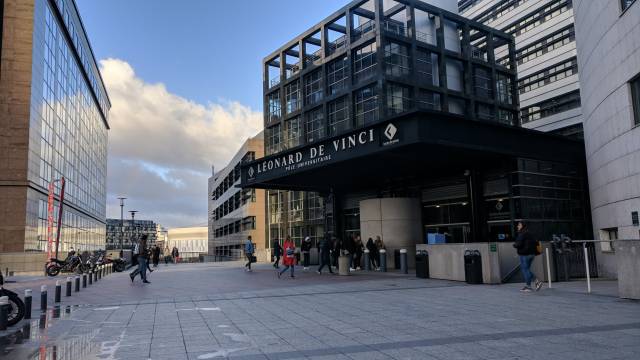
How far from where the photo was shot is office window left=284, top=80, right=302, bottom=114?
142 feet

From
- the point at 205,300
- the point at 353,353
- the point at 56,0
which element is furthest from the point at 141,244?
the point at 56,0

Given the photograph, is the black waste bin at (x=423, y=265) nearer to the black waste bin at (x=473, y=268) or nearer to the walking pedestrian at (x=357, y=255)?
the black waste bin at (x=473, y=268)

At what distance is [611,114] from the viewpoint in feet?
61.1

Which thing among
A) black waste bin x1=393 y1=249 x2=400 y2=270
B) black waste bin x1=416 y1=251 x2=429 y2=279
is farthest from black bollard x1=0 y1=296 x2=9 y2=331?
black waste bin x1=393 y1=249 x2=400 y2=270

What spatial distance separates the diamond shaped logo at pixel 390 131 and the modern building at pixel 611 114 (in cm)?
767

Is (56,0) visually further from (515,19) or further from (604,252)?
(604,252)

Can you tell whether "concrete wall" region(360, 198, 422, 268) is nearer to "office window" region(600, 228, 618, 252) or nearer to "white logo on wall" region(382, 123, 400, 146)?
"white logo on wall" region(382, 123, 400, 146)

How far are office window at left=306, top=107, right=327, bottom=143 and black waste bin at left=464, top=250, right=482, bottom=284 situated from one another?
2342cm

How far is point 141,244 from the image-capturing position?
21.2 metres

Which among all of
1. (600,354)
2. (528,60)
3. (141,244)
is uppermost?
(528,60)

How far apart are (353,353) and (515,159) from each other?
736 inches

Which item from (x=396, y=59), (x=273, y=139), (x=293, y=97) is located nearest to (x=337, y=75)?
(x=396, y=59)

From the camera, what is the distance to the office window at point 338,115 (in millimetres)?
38156

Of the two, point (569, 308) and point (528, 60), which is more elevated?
point (528, 60)
